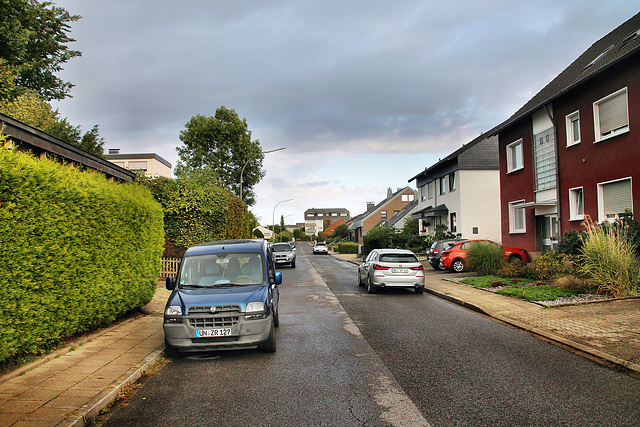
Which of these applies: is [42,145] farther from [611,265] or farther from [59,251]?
[611,265]

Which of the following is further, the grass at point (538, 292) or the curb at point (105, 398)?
the grass at point (538, 292)

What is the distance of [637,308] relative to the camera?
9195mm

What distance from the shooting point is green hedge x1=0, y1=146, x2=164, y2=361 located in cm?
540

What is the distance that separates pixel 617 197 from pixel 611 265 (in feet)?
16.0

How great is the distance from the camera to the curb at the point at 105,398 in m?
4.16

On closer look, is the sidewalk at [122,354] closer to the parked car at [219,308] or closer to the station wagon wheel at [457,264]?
the parked car at [219,308]

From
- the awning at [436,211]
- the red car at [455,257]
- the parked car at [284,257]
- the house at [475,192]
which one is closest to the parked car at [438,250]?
the red car at [455,257]

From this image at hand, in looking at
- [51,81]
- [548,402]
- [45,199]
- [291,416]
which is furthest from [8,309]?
Result: [51,81]

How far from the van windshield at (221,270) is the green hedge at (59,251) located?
1.46 meters

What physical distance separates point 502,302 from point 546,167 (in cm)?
963

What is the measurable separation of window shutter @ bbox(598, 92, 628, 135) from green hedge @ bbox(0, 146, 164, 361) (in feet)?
47.1

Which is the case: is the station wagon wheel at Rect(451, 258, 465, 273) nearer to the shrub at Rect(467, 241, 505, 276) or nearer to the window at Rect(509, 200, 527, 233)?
the shrub at Rect(467, 241, 505, 276)

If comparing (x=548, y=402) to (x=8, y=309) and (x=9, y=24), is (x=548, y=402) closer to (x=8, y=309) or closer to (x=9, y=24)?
(x=8, y=309)

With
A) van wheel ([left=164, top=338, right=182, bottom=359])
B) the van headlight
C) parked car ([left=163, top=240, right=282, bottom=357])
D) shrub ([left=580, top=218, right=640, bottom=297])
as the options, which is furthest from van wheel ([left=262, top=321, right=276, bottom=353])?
shrub ([left=580, top=218, right=640, bottom=297])
